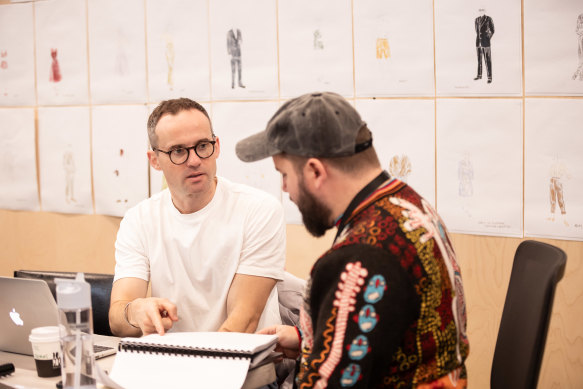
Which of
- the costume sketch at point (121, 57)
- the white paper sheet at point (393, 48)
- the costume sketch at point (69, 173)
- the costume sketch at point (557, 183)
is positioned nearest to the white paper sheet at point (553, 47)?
the costume sketch at point (557, 183)

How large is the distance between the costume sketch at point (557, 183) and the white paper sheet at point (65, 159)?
2.44 metres

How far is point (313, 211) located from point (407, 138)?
4.86ft

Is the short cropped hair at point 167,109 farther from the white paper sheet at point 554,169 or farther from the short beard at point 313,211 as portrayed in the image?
the white paper sheet at point 554,169

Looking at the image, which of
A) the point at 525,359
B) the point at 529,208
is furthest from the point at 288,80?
the point at 525,359

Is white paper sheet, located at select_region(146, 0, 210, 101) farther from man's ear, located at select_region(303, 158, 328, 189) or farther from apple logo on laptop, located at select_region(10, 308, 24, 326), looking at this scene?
man's ear, located at select_region(303, 158, 328, 189)

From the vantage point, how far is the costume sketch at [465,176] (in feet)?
8.47

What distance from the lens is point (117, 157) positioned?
344 cm

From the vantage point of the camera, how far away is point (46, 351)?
1633 millimetres

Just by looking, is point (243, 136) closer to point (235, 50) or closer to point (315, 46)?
point (235, 50)

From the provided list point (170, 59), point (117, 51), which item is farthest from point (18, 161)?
point (170, 59)

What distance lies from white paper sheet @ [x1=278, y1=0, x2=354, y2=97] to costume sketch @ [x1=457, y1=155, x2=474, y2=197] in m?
0.60

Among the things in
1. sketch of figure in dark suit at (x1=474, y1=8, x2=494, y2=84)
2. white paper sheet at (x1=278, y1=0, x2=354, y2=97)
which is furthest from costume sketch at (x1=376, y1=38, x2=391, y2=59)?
sketch of figure in dark suit at (x1=474, y1=8, x2=494, y2=84)

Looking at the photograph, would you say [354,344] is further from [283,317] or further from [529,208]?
[529,208]

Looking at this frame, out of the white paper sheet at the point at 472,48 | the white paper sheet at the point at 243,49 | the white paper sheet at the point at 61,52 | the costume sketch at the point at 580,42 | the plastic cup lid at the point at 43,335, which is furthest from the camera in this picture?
the white paper sheet at the point at 61,52
